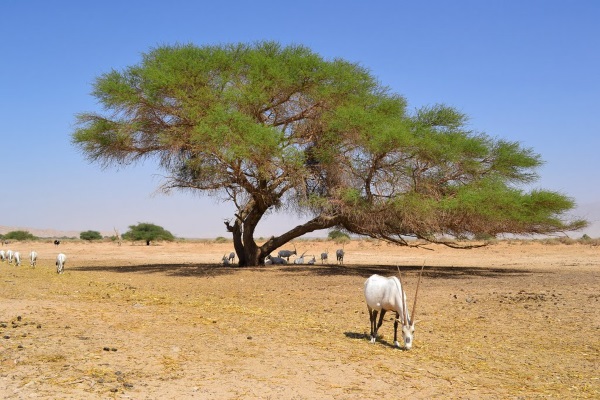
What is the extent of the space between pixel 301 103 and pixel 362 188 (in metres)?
4.73

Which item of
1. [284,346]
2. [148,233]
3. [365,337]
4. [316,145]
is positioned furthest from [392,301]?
[148,233]

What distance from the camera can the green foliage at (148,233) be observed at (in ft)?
240

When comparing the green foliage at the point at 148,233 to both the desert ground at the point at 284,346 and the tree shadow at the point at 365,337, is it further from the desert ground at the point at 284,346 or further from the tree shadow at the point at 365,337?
the tree shadow at the point at 365,337

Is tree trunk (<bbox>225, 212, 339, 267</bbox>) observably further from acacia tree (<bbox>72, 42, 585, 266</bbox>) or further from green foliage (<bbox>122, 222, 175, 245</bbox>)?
green foliage (<bbox>122, 222, 175, 245</bbox>)

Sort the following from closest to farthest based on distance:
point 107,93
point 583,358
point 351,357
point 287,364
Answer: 1. point 287,364
2. point 351,357
3. point 583,358
4. point 107,93

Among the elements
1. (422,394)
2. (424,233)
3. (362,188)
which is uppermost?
(362,188)

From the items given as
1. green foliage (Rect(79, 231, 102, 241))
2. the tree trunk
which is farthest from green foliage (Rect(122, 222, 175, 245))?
the tree trunk

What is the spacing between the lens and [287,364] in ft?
25.6

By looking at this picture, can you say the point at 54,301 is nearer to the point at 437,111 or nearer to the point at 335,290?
the point at 335,290

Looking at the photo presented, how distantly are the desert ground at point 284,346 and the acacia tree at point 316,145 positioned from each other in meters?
6.31

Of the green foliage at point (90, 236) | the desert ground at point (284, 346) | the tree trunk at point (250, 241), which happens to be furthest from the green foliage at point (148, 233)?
the desert ground at point (284, 346)

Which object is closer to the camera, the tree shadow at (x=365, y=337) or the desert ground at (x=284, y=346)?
the desert ground at (x=284, y=346)

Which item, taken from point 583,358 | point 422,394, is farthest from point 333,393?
point 583,358

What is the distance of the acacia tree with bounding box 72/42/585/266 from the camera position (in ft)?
73.9
